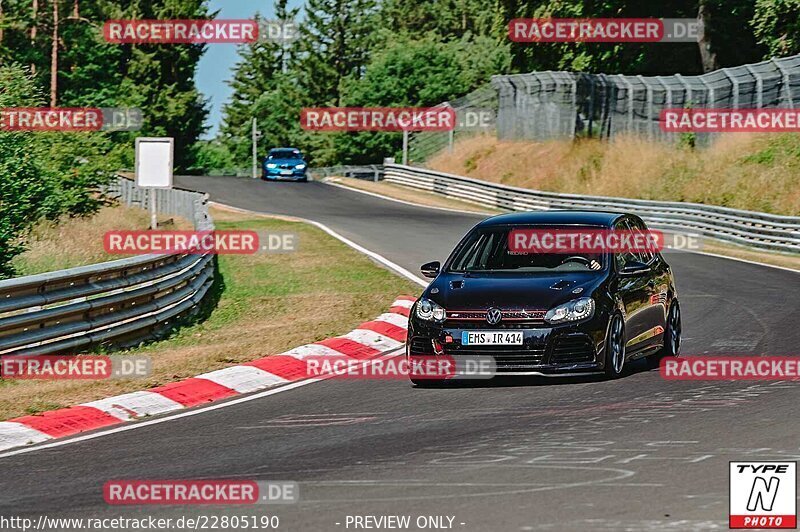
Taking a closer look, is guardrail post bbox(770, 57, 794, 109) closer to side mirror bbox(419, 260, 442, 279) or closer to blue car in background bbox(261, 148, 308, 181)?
blue car in background bbox(261, 148, 308, 181)

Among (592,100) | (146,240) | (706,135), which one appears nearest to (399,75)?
(592,100)

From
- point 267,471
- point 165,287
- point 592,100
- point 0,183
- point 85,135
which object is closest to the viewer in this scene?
point 267,471

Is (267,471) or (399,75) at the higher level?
(399,75)

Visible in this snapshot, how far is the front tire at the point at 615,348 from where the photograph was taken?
39.4 feet

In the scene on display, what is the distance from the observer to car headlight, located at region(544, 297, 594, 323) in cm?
1177

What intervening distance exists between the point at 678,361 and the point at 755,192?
2680 centimetres

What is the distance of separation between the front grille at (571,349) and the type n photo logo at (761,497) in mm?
4252

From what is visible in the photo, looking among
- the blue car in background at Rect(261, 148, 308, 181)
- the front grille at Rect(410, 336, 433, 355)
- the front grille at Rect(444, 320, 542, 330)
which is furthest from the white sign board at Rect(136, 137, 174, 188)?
the blue car in background at Rect(261, 148, 308, 181)

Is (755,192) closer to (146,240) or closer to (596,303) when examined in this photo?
(146,240)

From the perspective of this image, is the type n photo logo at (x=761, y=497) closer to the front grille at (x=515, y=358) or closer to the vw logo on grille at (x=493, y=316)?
the front grille at (x=515, y=358)

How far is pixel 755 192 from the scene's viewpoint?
128 feet

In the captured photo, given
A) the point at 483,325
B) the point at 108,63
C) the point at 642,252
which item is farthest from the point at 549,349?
the point at 108,63

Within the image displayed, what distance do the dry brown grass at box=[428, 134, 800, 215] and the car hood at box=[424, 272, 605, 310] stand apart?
26.1 meters

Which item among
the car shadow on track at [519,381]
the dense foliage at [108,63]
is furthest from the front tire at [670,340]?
the dense foliage at [108,63]
